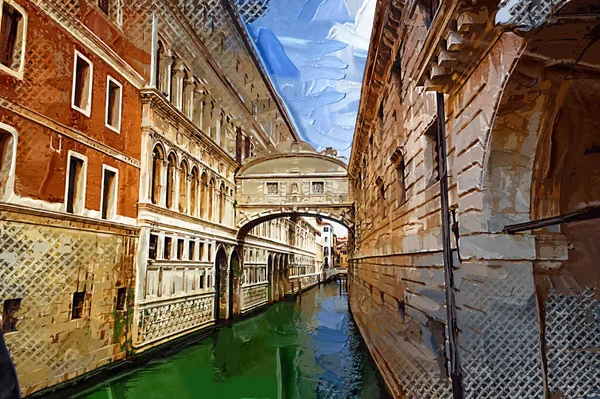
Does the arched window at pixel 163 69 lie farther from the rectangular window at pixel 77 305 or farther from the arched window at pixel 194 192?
the rectangular window at pixel 77 305

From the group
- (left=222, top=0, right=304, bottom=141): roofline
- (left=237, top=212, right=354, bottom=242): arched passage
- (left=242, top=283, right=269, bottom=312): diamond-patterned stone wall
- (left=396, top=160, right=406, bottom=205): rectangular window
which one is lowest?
(left=242, top=283, right=269, bottom=312): diamond-patterned stone wall

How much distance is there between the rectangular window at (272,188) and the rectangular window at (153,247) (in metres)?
7.81

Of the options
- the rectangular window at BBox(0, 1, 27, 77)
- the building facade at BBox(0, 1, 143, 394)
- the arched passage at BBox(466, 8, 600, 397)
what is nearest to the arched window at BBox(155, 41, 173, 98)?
the building facade at BBox(0, 1, 143, 394)

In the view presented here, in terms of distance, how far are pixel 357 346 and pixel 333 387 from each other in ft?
14.8

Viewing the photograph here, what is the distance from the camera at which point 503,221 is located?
11.8ft

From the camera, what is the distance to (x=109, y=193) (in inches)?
394

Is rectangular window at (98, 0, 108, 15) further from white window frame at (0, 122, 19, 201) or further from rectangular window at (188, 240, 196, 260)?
rectangular window at (188, 240, 196, 260)

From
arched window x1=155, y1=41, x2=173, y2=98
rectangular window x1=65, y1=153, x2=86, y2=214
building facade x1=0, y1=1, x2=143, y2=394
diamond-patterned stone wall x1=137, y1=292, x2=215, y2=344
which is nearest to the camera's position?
building facade x1=0, y1=1, x2=143, y2=394

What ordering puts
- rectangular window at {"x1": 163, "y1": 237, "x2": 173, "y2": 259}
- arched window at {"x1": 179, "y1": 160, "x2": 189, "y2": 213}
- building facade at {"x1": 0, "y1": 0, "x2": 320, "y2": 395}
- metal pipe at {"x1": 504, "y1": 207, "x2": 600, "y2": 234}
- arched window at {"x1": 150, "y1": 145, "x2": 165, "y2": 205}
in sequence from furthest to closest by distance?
arched window at {"x1": 179, "y1": 160, "x2": 189, "y2": 213} → rectangular window at {"x1": 163, "y1": 237, "x2": 173, "y2": 259} → arched window at {"x1": 150, "y1": 145, "x2": 165, "y2": 205} → building facade at {"x1": 0, "y1": 0, "x2": 320, "y2": 395} → metal pipe at {"x1": 504, "y1": 207, "x2": 600, "y2": 234}

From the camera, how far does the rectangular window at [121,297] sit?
10.1 metres

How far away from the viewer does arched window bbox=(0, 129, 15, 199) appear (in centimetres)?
686

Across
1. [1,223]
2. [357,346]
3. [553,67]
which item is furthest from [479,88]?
[357,346]

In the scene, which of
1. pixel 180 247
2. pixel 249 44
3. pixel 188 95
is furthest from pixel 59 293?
Answer: pixel 249 44

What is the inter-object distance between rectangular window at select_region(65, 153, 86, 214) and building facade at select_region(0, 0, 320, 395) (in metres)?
0.03
